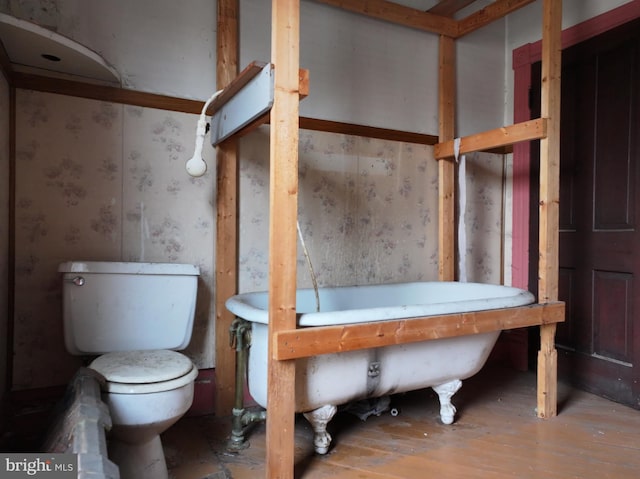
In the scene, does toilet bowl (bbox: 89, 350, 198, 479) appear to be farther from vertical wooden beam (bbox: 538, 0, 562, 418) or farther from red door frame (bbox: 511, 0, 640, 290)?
red door frame (bbox: 511, 0, 640, 290)

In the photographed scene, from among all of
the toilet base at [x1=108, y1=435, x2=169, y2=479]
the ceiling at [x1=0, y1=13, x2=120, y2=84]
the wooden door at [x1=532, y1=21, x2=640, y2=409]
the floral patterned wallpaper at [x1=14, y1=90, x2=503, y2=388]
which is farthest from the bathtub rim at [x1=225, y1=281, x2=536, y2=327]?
the ceiling at [x1=0, y1=13, x2=120, y2=84]

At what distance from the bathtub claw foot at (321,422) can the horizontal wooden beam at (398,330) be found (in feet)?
1.06

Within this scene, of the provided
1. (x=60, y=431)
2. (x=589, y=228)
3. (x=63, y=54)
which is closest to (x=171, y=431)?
(x=60, y=431)

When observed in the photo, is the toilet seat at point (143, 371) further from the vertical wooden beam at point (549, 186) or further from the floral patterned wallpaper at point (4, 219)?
the vertical wooden beam at point (549, 186)

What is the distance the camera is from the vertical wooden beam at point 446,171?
2773 millimetres

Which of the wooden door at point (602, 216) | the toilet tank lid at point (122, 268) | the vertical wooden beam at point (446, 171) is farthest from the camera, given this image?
the vertical wooden beam at point (446, 171)

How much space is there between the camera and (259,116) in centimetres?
166

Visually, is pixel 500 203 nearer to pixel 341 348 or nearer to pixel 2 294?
pixel 341 348

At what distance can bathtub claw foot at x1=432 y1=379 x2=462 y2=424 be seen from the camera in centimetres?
206

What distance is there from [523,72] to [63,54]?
2692 millimetres

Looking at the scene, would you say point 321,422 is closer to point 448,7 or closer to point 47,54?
point 47,54

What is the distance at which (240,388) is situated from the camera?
6.37 ft

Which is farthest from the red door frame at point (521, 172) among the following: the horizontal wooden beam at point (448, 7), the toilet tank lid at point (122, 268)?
the toilet tank lid at point (122, 268)

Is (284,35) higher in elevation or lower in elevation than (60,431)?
higher
